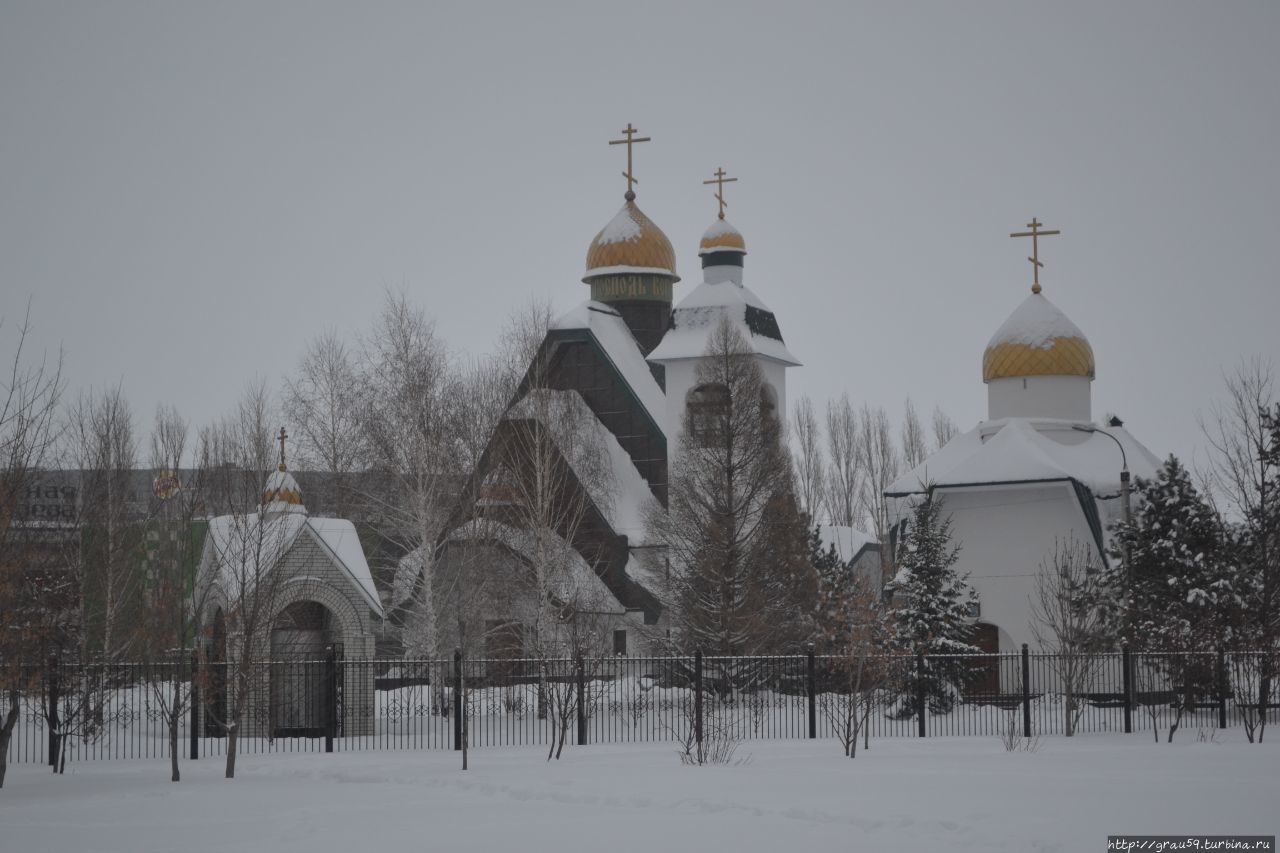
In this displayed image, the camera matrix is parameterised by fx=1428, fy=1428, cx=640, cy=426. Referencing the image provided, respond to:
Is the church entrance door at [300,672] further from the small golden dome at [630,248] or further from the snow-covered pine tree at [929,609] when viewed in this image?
the small golden dome at [630,248]

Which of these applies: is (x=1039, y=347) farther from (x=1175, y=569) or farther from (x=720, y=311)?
(x=1175, y=569)

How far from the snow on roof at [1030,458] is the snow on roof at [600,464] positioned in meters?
6.21

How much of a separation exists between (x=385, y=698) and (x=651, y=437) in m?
9.74

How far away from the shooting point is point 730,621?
2545 cm

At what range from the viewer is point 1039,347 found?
31.6 meters

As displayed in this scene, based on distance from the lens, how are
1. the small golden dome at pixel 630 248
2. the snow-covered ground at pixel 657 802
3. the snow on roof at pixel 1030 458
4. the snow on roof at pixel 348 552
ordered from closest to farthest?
the snow-covered ground at pixel 657 802
the snow on roof at pixel 348 552
the snow on roof at pixel 1030 458
the small golden dome at pixel 630 248

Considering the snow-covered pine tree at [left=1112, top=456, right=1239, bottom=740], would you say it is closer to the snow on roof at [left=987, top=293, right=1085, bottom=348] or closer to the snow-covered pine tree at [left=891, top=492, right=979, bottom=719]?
the snow-covered pine tree at [left=891, top=492, right=979, bottom=719]

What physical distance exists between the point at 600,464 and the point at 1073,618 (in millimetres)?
12813

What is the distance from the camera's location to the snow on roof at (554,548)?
94.6ft

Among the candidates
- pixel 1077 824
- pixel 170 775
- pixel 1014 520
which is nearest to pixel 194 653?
pixel 170 775

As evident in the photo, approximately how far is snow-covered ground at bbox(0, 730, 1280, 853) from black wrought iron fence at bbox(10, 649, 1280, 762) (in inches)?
39.4

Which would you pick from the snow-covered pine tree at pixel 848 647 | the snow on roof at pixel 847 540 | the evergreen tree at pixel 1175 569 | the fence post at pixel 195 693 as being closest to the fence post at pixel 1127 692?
the evergreen tree at pixel 1175 569

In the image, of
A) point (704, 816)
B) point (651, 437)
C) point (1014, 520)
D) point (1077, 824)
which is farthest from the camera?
point (651, 437)

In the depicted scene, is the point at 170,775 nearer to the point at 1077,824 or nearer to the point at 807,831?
the point at 807,831
